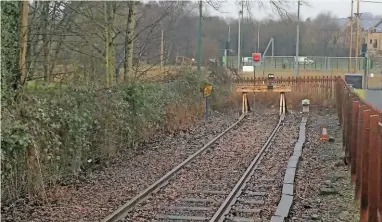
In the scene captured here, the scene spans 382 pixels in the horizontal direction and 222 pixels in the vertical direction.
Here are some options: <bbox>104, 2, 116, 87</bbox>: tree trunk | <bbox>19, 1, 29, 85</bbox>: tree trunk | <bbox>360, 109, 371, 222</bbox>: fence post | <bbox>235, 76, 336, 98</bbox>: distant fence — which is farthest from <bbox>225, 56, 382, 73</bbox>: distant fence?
<bbox>360, 109, 371, 222</bbox>: fence post

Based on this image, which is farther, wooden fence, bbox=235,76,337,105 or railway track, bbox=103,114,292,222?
wooden fence, bbox=235,76,337,105

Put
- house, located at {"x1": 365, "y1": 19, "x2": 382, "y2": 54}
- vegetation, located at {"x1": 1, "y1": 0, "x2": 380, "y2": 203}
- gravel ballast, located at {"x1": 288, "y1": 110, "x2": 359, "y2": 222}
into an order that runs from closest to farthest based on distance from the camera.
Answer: gravel ballast, located at {"x1": 288, "y1": 110, "x2": 359, "y2": 222}
vegetation, located at {"x1": 1, "y1": 0, "x2": 380, "y2": 203}
house, located at {"x1": 365, "y1": 19, "x2": 382, "y2": 54}

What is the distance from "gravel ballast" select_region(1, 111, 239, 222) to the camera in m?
8.02

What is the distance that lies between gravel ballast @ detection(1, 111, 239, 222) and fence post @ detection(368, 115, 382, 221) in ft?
12.1

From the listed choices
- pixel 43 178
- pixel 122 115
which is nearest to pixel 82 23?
pixel 122 115

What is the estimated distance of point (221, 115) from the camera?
26641mm

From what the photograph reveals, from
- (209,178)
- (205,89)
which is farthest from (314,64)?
(209,178)

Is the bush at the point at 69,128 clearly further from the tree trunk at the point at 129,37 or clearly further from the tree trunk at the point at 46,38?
the tree trunk at the point at 46,38

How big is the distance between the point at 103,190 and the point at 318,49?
67.9m

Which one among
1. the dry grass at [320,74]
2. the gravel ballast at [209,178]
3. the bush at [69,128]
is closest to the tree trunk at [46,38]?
the bush at [69,128]

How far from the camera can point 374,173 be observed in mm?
6652

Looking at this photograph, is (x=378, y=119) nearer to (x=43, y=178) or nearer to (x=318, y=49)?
(x=43, y=178)

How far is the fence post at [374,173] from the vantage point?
646cm

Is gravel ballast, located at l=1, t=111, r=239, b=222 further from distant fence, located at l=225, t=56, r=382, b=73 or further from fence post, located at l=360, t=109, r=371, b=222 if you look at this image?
distant fence, located at l=225, t=56, r=382, b=73
